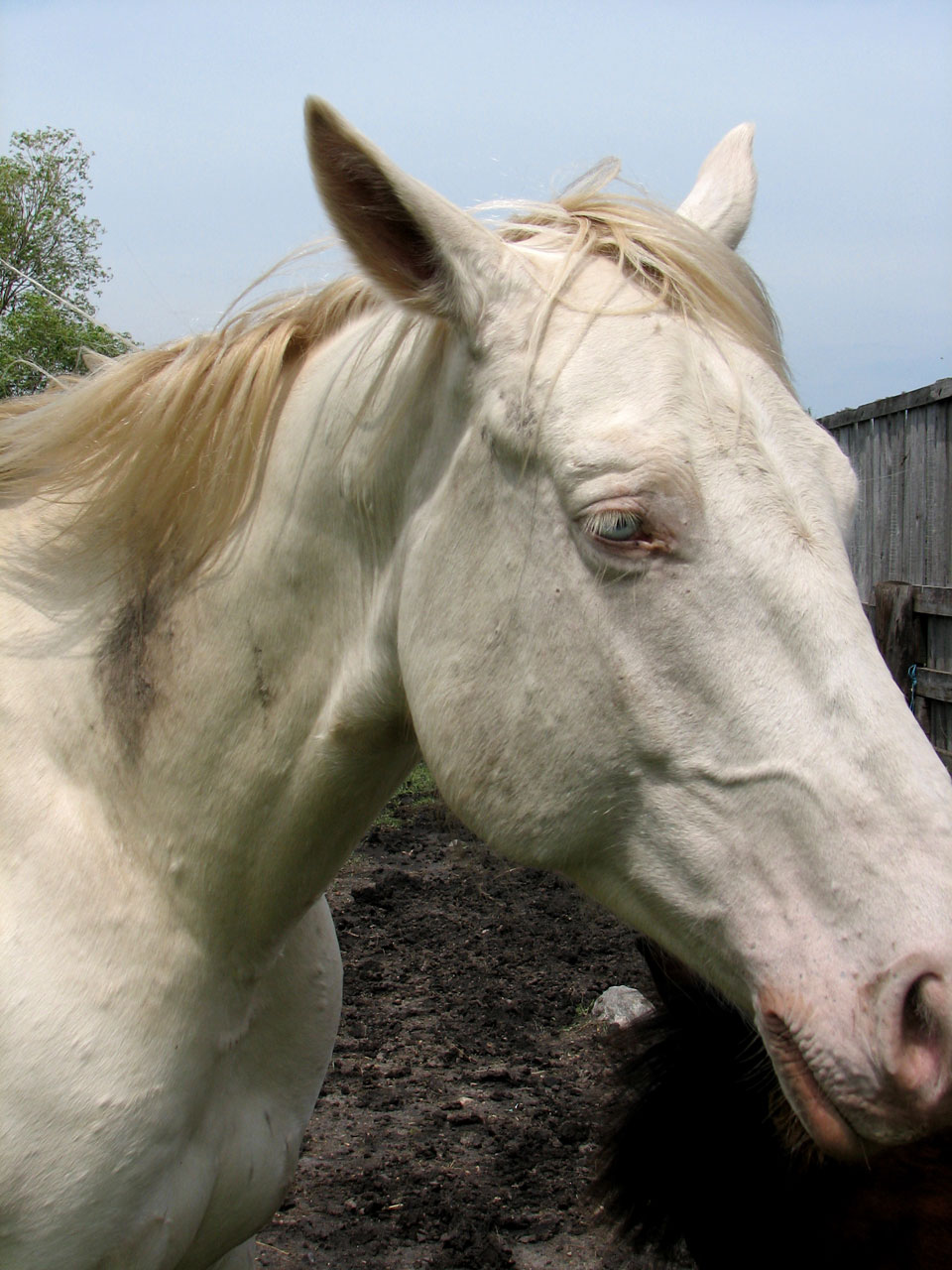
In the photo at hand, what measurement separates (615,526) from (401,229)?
0.58 metres

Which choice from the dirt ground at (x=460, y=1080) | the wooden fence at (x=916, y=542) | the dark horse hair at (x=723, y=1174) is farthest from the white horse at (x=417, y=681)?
the wooden fence at (x=916, y=542)

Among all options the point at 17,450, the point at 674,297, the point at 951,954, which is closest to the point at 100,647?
the point at 17,450

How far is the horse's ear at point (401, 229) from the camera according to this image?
1.42 metres

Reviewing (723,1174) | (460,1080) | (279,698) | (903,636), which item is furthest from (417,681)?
(903,636)

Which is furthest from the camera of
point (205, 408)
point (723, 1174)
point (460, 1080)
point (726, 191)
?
point (460, 1080)

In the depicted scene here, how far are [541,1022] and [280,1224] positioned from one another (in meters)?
1.52

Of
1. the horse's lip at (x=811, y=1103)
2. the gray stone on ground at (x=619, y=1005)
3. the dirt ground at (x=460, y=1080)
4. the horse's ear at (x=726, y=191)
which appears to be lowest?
the dirt ground at (x=460, y=1080)

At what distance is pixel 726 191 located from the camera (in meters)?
1.90

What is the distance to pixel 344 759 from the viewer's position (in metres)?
1.63

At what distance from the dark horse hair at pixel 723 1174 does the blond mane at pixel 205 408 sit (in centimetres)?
145

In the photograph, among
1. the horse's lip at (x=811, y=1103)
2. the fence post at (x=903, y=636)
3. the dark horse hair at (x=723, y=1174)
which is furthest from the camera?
Result: the fence post at (x=903, y=636)

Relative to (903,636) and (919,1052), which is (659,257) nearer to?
(919,1052)

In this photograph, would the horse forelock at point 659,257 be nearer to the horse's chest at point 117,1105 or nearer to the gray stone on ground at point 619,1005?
the horse's chest at point 117,1105

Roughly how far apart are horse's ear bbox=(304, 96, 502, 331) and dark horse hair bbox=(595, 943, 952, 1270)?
5.10ft
